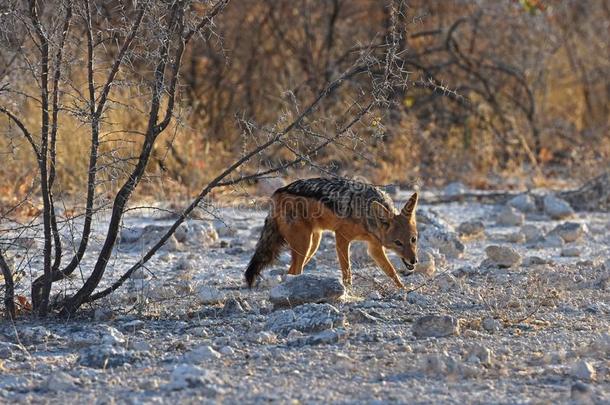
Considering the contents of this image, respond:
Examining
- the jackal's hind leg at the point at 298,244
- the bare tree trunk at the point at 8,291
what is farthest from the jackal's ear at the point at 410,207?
the bare tree trunk at the point at 8,291

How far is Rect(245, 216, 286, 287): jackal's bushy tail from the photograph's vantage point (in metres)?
8.32

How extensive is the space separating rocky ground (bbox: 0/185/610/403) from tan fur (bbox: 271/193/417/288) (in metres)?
0.21

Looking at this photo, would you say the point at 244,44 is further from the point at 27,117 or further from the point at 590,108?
the point at 590,108

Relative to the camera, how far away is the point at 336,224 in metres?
8.67

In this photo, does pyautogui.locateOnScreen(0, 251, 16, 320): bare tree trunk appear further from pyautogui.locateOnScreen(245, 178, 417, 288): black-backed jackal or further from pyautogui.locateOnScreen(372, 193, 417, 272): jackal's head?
pyautogui.locateOnScreen(372, 193, 417, 272): jackal's head

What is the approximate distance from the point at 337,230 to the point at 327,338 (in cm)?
→ 253

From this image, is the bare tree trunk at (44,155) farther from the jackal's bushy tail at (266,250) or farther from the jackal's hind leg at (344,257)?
the jackal's hind leg at (344,257)

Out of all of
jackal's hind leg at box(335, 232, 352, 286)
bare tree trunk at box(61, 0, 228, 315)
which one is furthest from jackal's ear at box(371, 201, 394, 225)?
bare tree trunk at box(61, 0, 228, 315)

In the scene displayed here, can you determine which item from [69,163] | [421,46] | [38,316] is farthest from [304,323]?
[421,46]

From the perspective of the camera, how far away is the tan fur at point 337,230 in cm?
856

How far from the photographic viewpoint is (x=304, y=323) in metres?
6.48

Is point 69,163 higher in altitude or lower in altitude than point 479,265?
higher

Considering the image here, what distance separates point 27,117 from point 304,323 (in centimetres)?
739

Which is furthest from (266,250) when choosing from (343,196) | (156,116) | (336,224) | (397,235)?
(156,116)
